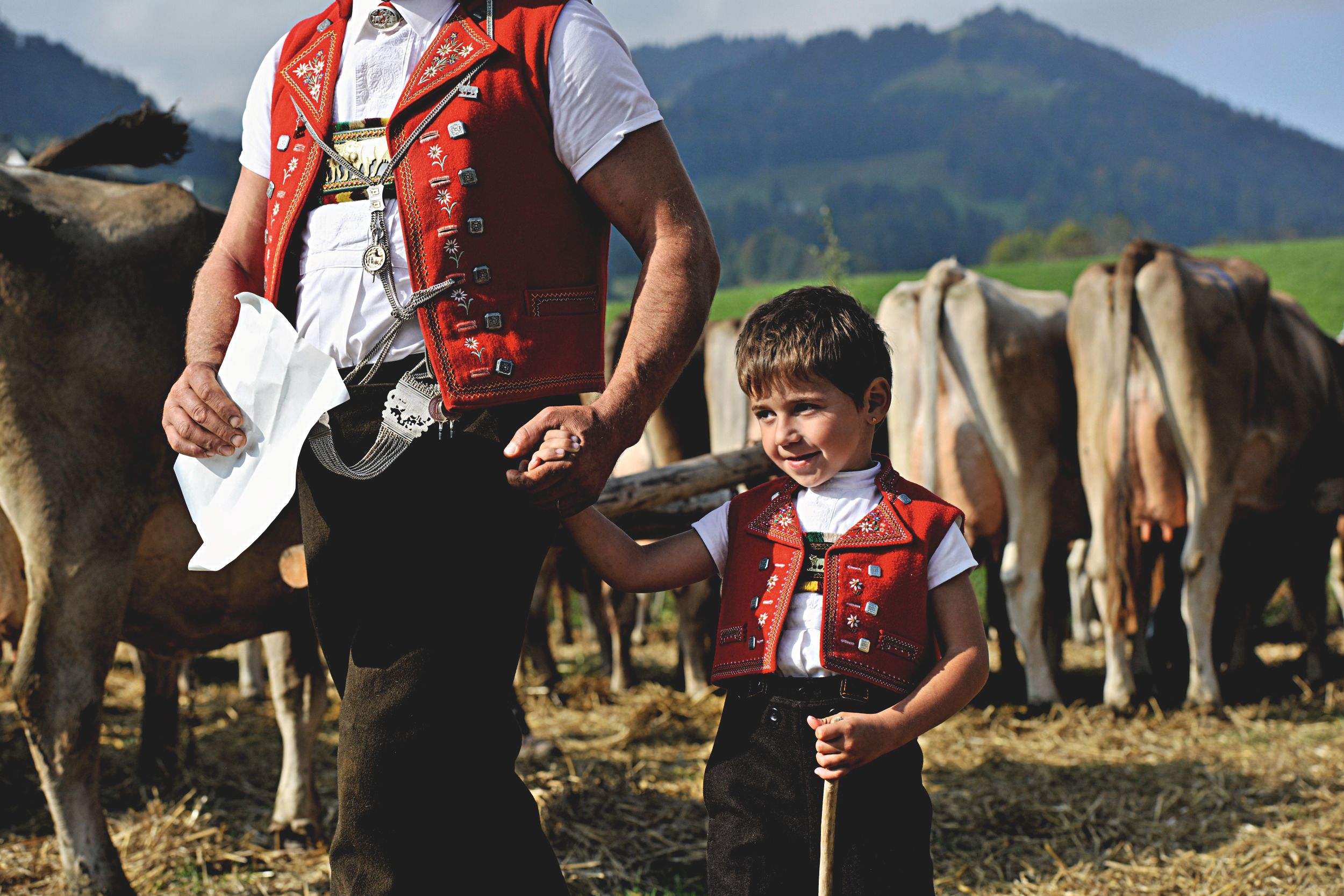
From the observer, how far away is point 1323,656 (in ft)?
21.0

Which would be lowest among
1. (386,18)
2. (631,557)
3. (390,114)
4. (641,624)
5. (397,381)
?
(641,624)

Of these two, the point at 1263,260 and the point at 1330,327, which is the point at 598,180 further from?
the point at 1263,260

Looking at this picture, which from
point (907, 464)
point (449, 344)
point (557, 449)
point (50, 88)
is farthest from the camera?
point (50, 88)

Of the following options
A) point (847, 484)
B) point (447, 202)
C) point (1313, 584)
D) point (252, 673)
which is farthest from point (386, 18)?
point (1313, 584)

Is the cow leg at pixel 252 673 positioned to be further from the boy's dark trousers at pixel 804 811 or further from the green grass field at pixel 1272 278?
the green grass field at pixel 1272 278

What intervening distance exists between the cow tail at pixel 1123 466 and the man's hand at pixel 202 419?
4999mm

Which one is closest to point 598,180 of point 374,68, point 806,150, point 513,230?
point 513,230

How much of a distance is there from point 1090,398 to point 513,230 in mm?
4932

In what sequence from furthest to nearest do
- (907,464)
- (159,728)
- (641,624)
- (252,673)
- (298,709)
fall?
1. (641,624)
2. (252,673)
3. (907,464)
4. (159,728)
5. (298,709)

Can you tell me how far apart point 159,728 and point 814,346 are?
12.7 ft

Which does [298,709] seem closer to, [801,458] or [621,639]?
[801,458]

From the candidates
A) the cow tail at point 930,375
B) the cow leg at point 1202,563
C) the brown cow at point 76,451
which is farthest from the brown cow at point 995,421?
the brown cow at point 76,451

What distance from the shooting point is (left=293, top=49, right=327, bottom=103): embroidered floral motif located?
5.87 feet

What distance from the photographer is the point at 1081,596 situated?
8.64 m
